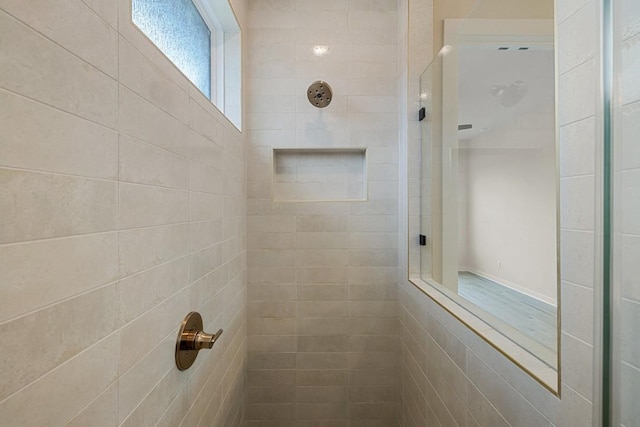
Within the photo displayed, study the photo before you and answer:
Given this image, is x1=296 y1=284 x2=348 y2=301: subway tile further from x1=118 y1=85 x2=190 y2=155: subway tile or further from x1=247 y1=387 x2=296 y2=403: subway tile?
x1=118 y1=85 x2=190 y2=155: subway tile

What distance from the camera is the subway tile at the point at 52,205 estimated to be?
43 cm

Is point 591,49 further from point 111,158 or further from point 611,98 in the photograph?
point 111,158

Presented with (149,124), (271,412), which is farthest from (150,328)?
(271,412)

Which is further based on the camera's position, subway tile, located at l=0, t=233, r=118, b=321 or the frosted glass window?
the frosted glass window

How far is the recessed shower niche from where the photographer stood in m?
2.01

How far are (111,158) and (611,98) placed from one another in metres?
0.98

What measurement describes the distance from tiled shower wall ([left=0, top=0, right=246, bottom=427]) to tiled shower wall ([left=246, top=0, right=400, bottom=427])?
32.9 inches

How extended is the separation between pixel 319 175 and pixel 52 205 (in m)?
1.60

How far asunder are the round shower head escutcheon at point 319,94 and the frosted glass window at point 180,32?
0.56 m

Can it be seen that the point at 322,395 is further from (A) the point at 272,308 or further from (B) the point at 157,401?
(B) the point at 157,401

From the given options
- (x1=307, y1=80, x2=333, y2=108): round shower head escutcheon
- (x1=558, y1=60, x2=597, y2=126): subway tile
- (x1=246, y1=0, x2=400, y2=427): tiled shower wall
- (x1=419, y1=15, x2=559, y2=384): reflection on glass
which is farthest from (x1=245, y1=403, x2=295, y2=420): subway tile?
(x1=558, y1=60, x2=597, y2=126): subway tile

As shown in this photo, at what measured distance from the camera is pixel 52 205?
0.50m

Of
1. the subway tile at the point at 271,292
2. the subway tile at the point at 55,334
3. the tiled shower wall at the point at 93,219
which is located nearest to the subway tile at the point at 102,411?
the tiled shower wall at the point at 93,219

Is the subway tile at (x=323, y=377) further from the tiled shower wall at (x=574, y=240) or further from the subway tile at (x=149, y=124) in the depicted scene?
the subway tile at (x=149, y=124)
